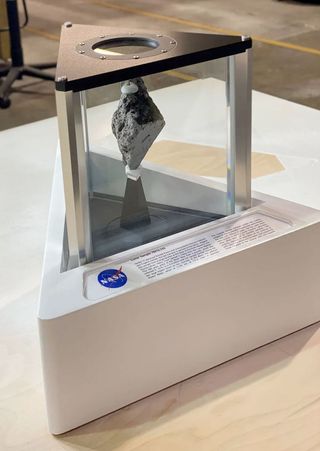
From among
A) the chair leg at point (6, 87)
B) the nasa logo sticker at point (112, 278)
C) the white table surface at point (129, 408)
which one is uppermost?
the nasa logo sticker at point (112, 278)

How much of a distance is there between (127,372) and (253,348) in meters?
0.26

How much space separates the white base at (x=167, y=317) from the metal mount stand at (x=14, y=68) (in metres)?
2.33

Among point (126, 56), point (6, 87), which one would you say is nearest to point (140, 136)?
point (126, 56)

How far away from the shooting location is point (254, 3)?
541 cm

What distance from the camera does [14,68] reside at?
3.61 metres

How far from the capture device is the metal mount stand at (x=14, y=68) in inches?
131

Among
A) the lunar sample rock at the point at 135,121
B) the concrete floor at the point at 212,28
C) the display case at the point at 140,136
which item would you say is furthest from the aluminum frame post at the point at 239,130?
the concrete floor at the point at 212,28

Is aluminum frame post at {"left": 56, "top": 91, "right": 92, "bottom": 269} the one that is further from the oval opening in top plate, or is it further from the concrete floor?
the concrete floor

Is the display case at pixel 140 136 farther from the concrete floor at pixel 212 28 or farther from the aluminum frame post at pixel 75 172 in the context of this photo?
the concrete floor at pixel 212 28

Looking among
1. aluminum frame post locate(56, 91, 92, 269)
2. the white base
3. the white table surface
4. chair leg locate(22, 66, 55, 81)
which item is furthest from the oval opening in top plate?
chair leg locate(22, 66, 55, 81)

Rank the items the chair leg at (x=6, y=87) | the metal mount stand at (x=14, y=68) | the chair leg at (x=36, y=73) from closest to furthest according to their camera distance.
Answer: the metal mount stand at (x=14, y=68) < the chair leg at (x=6, y=87) < the chair leg at (x=36, y=73)

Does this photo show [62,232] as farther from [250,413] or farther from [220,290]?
[250,413]

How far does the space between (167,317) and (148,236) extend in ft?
0.55

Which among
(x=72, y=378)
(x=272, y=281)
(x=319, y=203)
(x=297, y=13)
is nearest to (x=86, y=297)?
(x=72, y=378)
